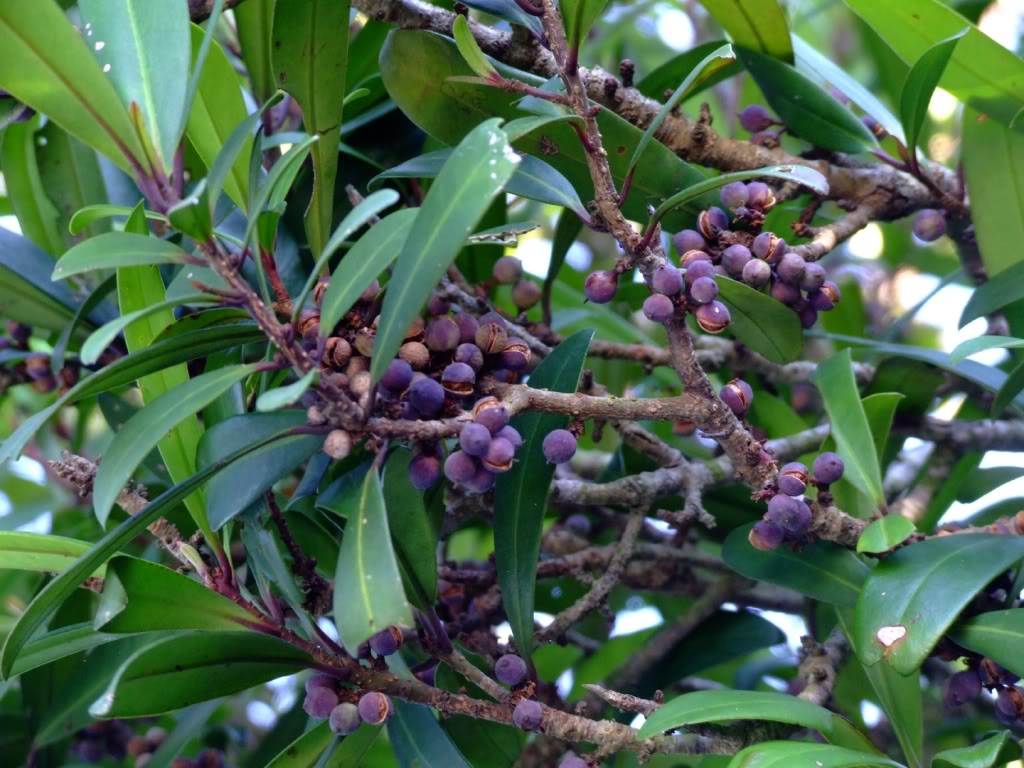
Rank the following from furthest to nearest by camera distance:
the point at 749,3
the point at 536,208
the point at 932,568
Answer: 1. the point at 536,208
2. the point at 749,3
3. the point at 932,568

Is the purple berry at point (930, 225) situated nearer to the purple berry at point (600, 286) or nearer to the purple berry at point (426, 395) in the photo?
the purple berry at point (600, 286)

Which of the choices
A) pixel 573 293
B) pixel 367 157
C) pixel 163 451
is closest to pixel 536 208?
pixel 573 293

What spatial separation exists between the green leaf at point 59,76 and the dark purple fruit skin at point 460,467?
343mm

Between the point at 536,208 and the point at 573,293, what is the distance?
527 millimetres

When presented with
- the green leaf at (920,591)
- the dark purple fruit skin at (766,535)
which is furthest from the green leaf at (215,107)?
the green leaf at (920,591)

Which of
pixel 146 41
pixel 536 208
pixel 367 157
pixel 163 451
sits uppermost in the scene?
pixel 146 41

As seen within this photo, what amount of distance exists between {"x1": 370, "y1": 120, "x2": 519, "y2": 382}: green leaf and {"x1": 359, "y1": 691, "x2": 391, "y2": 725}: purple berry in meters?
0.31

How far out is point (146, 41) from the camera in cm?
88

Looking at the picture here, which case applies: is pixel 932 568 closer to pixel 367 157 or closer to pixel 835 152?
pixel 835 152

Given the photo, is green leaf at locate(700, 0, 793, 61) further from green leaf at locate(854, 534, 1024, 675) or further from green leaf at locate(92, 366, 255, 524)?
green leaf at locate(92, 366, 255, 524)

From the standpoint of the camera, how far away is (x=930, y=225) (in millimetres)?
1357

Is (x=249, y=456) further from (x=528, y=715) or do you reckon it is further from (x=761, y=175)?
(x=761, y=175)

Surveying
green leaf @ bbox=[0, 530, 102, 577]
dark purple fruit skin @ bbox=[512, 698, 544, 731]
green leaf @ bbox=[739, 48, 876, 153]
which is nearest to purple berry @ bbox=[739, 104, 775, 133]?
green leaf @ bbox=[739, 48, 876, 153]

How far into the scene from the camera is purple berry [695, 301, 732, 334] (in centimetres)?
91
